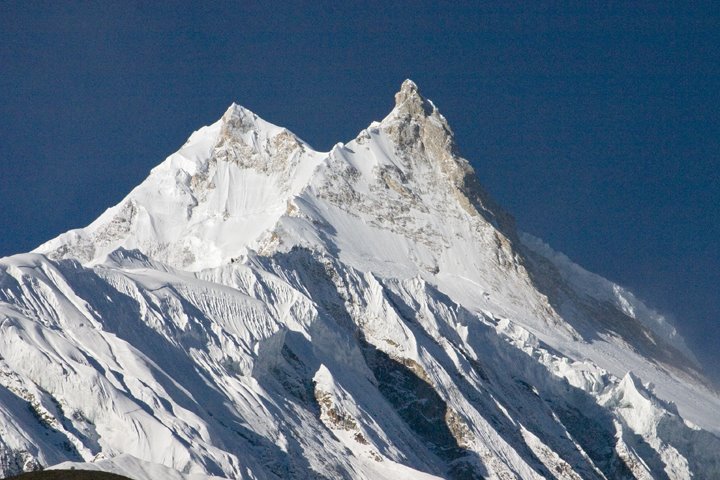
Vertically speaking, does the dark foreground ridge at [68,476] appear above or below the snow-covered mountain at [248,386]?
below

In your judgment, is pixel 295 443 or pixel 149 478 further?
pixel 295 443

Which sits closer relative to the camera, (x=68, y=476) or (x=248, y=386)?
(x=68, y=476)

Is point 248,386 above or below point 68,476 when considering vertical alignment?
above

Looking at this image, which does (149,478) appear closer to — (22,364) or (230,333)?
(22,364)

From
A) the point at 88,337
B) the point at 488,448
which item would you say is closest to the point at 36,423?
the point at 88,337

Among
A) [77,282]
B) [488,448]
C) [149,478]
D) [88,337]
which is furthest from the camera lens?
[488,448]

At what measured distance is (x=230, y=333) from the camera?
166750 millimetres

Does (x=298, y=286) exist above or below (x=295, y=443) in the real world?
above

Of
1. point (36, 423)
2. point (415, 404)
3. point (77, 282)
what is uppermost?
point (415, 404)

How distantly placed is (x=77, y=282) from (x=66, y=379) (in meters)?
24.0

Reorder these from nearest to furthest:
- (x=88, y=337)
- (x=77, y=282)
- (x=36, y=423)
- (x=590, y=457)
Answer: (x=36, y=423)
(x=88, y=337)
(x=77, y=282)
(x=590, y=457)

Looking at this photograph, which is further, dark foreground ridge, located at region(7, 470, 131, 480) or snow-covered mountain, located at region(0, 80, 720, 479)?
snow-covered mountain, located at region(0, 80, 720, 479)

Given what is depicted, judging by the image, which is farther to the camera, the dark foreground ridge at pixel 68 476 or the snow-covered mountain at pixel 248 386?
the snow-covered mountain at pixel 248 386

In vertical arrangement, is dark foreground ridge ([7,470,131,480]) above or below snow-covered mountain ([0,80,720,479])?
below
